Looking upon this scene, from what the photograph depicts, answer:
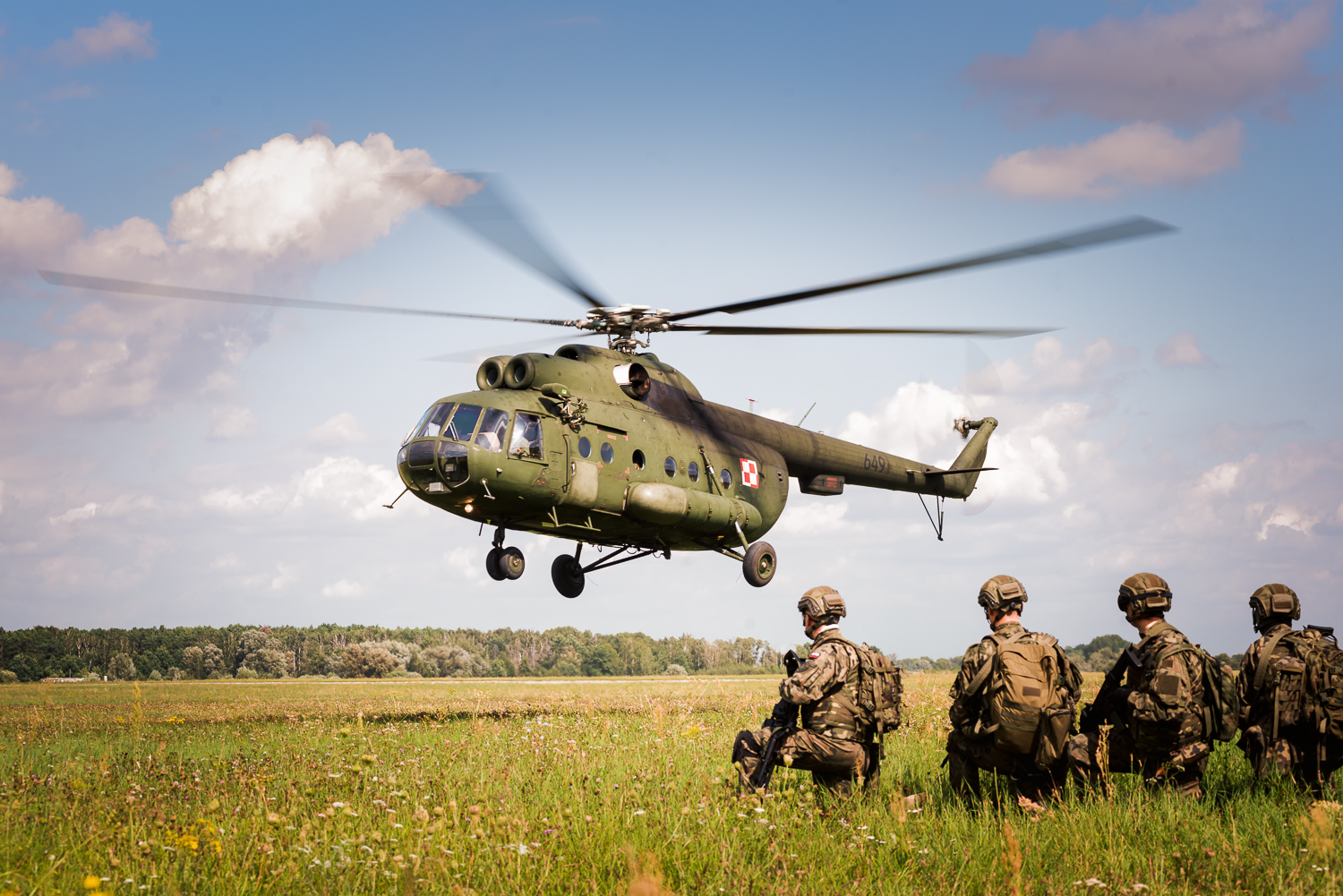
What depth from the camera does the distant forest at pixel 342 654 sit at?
44.3m

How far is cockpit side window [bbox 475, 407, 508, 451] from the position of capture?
47.0 ft

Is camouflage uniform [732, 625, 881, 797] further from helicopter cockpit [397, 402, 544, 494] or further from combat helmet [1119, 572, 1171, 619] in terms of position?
helicopter cockpit [397, 402, 544, 494]

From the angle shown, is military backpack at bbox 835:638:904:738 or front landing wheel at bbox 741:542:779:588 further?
front landing wheel at bbox 741:542:779:588

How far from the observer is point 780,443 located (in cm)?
2012

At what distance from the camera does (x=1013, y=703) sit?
6.96 metres

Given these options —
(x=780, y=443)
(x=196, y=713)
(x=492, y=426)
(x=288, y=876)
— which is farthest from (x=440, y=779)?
(x=780, y=443)

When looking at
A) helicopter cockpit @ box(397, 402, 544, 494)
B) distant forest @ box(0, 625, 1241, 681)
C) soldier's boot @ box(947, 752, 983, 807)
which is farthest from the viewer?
distant forest @ box(0, 625, 1241, 681)

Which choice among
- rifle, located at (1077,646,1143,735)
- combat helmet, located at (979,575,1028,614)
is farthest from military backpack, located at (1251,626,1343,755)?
combat helmet, located at (979,575,1028,614)

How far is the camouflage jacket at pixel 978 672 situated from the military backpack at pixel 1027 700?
36mm

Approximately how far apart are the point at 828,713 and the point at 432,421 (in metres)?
9.27

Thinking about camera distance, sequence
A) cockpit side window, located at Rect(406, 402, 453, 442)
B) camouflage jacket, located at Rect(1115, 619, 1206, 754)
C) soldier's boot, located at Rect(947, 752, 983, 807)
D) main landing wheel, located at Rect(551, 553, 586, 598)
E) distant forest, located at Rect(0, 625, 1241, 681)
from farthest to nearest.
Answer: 1. distant forest, located at Rect(0, 625, 1241, 681)
2. main landing wheel, located at Rect(551, 553, 586, 598)
3. cockpit side window, located at Rect(406, 402, 453, 442)
4. soldier's boot, located at Rect(947, 752, 983, 807)
5. camouflage jacket, located at Rect(1115, 619, 1206, 754)

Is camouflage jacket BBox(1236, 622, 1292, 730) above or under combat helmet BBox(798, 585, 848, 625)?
under

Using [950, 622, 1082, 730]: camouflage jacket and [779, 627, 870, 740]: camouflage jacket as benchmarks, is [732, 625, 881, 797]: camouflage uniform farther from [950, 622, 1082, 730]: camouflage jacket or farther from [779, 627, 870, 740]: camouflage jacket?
[950, 622, 1082, 730]: camouflage jacket

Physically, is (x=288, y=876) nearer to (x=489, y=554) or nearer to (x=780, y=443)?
(x=489, y=554)
